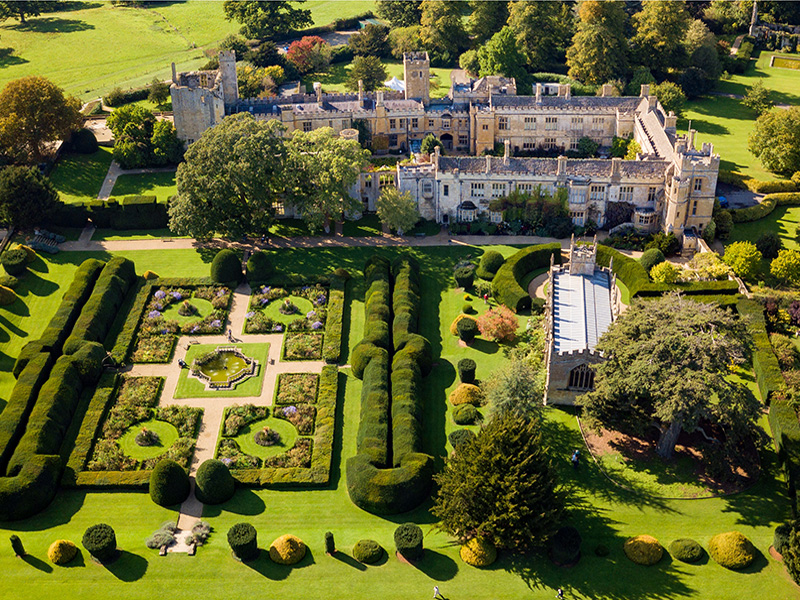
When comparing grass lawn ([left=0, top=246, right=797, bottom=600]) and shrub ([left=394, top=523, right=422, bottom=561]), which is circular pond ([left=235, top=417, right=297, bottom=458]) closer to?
grass lawn ([left=0, top=246, right=797, bottom=600])

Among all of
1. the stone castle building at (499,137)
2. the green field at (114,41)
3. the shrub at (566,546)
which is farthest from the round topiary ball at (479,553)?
the green field at (114,41)

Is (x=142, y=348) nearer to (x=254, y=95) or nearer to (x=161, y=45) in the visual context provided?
(x=254, y=95)

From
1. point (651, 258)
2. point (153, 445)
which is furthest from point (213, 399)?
point (651, 258)

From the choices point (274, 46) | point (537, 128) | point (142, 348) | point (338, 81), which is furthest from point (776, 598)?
point (274, 46)

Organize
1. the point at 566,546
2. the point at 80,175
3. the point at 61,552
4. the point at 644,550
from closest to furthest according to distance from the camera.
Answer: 1. the point at 566,546
2. the point at 644,550
3. the point at 61,552
4. the point at 80,175

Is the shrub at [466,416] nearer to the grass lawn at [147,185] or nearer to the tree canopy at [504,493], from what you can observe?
the tree canopy at [504,493]

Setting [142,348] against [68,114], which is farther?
[68,114]

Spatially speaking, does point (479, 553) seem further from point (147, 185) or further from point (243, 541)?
point (147, 185)
